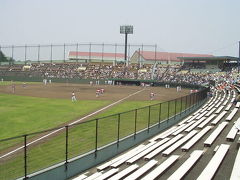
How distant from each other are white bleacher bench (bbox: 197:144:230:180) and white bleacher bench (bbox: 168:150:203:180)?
48 centimetres

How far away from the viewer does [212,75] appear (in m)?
71.9

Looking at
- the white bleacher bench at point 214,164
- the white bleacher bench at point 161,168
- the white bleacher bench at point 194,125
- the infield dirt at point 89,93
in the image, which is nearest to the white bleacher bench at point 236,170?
the white bleacher bench at point 214,164

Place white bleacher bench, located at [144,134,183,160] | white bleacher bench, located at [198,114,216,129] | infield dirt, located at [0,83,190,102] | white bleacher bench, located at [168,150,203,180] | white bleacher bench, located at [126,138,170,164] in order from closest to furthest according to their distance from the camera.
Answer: white bleacher bench, located at [168,150,203,180] < white bleacher bench, located at [126,138,170,164] < white bleacher bench, located at [144,134,183,160] < white bleacher bench, located at [198,114,216,129] < infield dirt, located at [0,83,190,102]

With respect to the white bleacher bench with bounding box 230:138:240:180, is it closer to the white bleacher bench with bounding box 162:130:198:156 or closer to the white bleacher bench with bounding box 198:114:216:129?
the white bleacher bench with bounding box 162:130:198:156

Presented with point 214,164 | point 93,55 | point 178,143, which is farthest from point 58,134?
point 93,55

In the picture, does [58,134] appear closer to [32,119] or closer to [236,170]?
[32,119]

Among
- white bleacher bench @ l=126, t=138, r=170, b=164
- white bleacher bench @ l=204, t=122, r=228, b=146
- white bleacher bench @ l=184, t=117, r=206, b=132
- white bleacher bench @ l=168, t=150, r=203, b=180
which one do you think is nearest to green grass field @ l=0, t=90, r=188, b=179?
white bleacher bench @ l=126, t=138, r=170, b=164

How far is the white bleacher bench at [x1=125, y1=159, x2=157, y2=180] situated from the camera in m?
8.91

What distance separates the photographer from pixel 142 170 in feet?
31.1

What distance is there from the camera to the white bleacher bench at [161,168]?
893 centimetres

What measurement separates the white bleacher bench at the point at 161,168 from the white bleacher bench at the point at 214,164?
1.16 metres

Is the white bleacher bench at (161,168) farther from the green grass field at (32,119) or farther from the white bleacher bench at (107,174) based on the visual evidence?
the green grass field at (32,119)

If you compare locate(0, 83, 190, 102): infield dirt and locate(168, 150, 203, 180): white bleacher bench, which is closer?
locate(168, 150, 203, 180): white bleacher bench

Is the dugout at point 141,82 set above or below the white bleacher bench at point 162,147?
above
